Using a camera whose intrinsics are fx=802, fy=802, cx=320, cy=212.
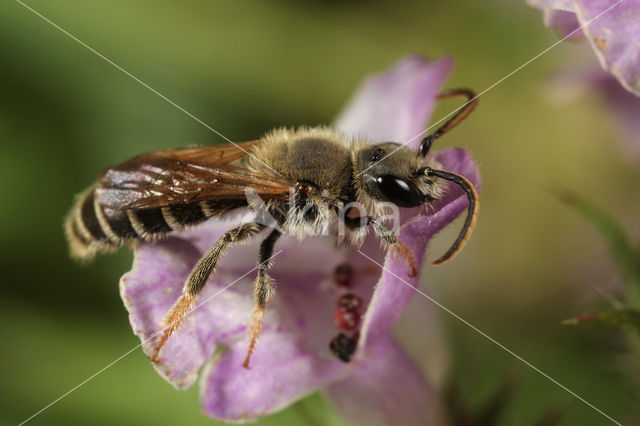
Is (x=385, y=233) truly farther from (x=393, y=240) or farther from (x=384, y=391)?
(x=384, y=391)

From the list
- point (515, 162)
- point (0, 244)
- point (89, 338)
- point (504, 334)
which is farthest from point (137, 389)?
point (515, 162)

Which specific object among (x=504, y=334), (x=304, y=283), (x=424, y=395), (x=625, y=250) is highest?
(x=625, y=250)

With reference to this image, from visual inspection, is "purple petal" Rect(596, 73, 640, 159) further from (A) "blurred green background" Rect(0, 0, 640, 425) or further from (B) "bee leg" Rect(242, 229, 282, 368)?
(B) "bee leg" Rect(242, 229, 282, 368)

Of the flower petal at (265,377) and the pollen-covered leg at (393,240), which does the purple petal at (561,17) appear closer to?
the pollen-covered leg at (393,240)

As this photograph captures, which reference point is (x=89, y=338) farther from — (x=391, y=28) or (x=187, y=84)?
(x=391, y=28)

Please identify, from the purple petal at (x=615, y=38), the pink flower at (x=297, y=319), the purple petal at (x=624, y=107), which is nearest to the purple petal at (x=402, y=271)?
the pink flower at (x=297, y=319)

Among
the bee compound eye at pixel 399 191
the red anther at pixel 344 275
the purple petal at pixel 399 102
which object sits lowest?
the red anther at pixel 344 275

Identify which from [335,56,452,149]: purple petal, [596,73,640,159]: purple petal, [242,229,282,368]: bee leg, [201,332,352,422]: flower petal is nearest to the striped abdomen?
[242,229,282,368]: bee leg
